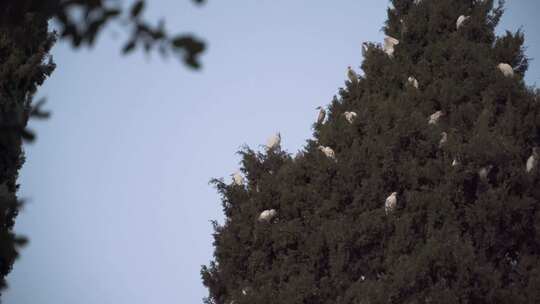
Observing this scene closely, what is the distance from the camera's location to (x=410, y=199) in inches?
327

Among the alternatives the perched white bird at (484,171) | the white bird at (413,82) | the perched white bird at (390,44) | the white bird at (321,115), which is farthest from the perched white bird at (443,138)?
the white bird at (321,115)

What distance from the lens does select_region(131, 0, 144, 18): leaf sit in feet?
5.54

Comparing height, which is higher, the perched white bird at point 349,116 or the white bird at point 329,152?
the perched white bird at point 349,116

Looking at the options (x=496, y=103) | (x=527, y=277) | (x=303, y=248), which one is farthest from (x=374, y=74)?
(x=527, y=277)

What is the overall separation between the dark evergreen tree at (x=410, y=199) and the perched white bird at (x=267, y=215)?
67 millimetres

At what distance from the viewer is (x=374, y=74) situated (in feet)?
36.1

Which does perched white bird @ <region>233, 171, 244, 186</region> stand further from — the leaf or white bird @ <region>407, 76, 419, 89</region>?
the leaf

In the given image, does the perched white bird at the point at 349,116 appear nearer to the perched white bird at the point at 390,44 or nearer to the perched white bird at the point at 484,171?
the perched white bird at the point at 390,44

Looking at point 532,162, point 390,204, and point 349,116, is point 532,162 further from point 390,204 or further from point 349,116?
point 349,116

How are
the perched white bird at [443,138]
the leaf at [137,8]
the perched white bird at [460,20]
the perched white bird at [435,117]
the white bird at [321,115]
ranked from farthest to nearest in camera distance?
the white bird at [321,115] → the perched white bird at [460,20] → the perched white bird at [435,117] → the perched white bird at [443,138] → the leaf at [137,8]

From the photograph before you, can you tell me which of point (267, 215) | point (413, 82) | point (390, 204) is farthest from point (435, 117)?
point (267, 215)

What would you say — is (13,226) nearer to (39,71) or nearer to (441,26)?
(39,71)

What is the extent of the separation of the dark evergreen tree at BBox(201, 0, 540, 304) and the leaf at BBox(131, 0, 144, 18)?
6.20 metres

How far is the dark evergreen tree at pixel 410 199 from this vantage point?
7535 mm
